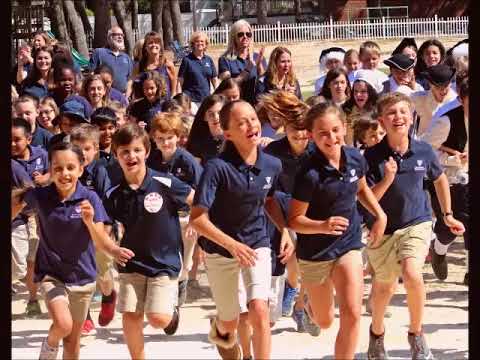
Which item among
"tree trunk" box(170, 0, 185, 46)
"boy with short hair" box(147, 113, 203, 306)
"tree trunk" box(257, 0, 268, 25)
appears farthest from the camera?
"tree trunk" box(257, 0, 268, 25)

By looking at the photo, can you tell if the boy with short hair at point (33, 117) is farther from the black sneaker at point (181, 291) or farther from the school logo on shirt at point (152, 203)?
the school logo on shirt at point (152, 203)

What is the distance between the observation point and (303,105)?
783 centimetres

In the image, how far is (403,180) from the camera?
7.57 metres

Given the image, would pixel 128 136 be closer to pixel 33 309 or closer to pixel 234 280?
pixel 234 280

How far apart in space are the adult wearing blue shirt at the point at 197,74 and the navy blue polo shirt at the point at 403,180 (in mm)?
6085

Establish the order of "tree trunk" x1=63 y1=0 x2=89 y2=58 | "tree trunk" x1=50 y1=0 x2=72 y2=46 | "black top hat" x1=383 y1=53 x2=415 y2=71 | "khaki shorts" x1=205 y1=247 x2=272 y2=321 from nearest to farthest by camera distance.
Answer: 1. "khaki shorts" x1=205 y1=247 x2=272 y2=321
2. "black top hat" x1=383 y1=53 x2=415 y2=71
3. "tree trunk" x1=50 y1=0 x2=72 y2=46
4. "tree trunk" x1=63 y1=0 x2=89 y2=58

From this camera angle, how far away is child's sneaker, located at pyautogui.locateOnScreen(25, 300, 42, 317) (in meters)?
9.17

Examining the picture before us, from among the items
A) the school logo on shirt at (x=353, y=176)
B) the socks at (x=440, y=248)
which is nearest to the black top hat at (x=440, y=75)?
the socks at (x=440, y=248)

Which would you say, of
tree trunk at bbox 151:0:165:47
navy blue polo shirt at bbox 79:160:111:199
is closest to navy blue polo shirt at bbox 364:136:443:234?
navy blue polo shirt at bbox 79:160:111:199

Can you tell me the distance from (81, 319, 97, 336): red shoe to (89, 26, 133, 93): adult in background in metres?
5.93

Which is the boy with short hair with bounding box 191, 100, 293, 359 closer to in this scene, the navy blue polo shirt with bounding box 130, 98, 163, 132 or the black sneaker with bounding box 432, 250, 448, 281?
the black sneaker with bounding box 432, 250, 448, 281

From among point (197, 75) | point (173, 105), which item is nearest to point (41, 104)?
point (173, 105)

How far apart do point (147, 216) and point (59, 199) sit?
1.81ft

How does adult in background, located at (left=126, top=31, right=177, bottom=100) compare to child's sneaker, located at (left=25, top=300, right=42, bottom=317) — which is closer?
child's sneaker, located at (left=25, top=300, right=42, bottom=317)
